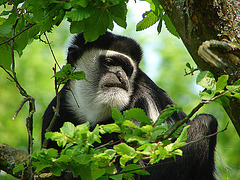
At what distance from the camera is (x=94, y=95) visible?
290 cm

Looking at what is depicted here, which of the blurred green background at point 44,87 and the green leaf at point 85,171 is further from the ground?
the blurred green background at point 44,87

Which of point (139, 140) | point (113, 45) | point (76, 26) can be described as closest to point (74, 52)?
point (113, 45)

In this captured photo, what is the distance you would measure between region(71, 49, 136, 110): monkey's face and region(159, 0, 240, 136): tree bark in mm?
1262

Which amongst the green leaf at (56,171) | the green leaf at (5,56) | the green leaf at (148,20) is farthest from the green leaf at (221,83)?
the green leaf at (5,56)

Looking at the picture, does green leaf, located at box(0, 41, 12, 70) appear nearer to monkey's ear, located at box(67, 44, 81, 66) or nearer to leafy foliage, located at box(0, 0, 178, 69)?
leafy foliage, located at box(0, 0, 178, 69)

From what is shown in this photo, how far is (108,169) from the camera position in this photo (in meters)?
1.34

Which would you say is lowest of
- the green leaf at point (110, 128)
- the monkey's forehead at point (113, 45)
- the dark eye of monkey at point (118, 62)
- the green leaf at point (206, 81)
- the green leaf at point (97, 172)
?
the green leaf at point (97, 172)

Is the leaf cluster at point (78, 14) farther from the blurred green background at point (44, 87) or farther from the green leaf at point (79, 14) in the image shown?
the blurred green background at point (44, 87)

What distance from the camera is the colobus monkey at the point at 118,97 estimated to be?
2336 millimetres

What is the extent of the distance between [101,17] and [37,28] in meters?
0.48

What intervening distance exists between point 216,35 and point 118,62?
1.64m

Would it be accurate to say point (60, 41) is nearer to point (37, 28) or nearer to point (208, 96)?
point (37, 28)

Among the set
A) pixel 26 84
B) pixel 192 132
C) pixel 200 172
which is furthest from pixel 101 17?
pixel 26 84

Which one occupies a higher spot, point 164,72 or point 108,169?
point 164,72
